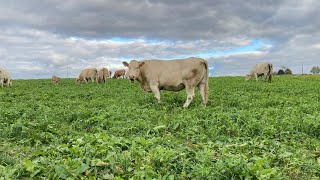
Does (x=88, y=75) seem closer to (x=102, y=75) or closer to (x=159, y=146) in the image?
(x=102, y=75)

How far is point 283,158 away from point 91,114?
6.96 meters

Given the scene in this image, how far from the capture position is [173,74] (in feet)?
50.8

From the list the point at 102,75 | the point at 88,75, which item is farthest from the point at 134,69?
the point at 88,75

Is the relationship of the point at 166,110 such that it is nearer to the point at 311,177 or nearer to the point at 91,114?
the point at 91,114

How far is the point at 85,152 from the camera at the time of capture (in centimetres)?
652

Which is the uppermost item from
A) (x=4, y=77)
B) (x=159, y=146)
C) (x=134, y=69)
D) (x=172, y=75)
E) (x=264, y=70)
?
(x=264, y=70)

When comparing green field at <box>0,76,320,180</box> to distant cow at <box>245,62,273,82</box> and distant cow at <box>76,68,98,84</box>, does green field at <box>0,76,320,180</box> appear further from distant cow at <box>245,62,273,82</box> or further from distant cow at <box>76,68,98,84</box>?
distant cow at <box>76,68,98,84</box>

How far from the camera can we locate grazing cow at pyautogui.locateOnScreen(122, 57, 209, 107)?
15352mm

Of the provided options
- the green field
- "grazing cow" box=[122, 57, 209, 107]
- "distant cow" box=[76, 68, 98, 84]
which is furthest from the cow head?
"distant cow" box=[76, 68, 98, 84]

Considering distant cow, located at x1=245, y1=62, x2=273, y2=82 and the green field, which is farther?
distant cow, located at x1=245, y1=62, x2=273, y2=82

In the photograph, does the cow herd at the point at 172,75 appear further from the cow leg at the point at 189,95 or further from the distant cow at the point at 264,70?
the distant cow at the point at 264,70

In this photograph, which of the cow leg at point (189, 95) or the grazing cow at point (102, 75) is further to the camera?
the grazing cow at point (102, 75)

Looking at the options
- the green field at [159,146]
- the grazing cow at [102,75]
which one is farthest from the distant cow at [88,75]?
the green field at [159,146]

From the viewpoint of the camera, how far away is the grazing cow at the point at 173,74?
50.4 ft
